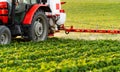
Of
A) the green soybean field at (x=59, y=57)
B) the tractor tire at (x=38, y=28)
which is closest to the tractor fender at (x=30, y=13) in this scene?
the tractor tire at (x=38, y=28)

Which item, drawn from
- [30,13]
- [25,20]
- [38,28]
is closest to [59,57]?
[25,20]

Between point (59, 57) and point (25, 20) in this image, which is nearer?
point (59, 57)

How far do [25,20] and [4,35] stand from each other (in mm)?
938

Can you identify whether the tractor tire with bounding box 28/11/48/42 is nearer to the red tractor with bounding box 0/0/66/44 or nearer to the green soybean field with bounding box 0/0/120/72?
the red tractor with bounding box 0/0/66/44

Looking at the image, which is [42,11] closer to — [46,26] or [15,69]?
[46,26]

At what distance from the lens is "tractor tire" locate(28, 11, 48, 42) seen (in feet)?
41.5

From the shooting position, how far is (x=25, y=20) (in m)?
12.6

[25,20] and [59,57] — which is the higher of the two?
[25,20]

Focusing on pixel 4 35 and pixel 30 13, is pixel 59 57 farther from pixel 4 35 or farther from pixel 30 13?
pixel 30 13

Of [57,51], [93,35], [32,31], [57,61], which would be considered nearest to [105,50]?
[57,51]

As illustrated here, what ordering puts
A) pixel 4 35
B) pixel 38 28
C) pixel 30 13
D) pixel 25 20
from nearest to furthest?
pixel 4 35 < pixel 25 20 < pixel 30 13 < pixel 38 28

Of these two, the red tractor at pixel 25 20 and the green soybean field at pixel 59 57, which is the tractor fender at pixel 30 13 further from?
the green soybean field at pixel 59 57

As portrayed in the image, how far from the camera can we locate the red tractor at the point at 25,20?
12.2 meters

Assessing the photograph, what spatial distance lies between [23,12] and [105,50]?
320cm
